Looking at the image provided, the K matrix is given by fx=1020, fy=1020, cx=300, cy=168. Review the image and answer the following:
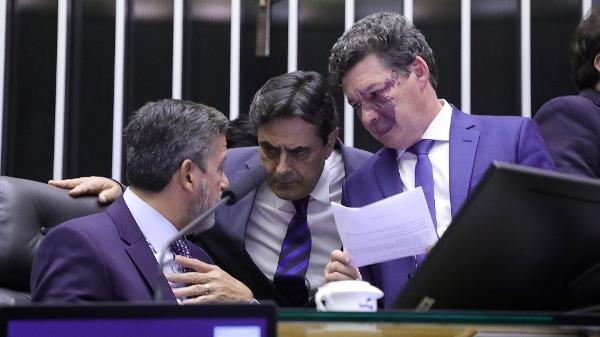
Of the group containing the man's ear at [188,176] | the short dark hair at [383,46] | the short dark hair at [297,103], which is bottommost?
the man's ear at [188,176]

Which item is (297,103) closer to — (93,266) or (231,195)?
(93,266)

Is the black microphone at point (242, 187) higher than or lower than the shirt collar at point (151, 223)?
higher

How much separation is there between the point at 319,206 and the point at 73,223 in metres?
0.79

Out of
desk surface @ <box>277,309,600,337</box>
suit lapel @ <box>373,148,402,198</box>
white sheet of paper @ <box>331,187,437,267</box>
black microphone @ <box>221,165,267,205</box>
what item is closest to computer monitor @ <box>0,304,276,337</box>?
desk surface @ <box>277,309,600,337</box>

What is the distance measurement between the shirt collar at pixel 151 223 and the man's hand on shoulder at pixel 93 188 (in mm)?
321

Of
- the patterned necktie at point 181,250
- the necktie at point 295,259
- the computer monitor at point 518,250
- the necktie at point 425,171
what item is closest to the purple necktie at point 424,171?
the necktie at point 425,171

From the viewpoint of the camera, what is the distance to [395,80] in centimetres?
237

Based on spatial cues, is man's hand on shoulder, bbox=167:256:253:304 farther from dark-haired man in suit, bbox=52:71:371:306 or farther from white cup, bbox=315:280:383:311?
white cup, bbox=315:280:383:311

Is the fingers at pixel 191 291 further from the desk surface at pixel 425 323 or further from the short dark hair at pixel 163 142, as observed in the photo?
the desk surface at pixel 425 323

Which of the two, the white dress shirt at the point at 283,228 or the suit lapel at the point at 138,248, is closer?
the suit lapel at the point at 138,248

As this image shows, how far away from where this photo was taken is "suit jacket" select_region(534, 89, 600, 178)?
2236 millimetres

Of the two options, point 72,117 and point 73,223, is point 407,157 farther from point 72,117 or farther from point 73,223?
point 72,117

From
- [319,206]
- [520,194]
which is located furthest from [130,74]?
[520,194]

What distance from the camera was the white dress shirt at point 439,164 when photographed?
→ 87.1 inches
